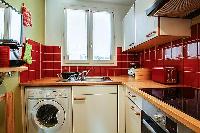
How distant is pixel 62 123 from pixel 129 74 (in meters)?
1.38

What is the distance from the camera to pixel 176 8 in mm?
1506

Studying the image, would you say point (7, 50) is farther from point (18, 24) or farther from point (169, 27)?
point (169, 27)

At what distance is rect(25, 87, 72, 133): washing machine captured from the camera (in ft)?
7.54

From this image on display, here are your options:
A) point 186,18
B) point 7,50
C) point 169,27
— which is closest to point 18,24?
point 7,50

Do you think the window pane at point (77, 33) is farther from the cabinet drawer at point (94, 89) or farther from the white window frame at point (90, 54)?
the cabinet drawer at point (94, 89)

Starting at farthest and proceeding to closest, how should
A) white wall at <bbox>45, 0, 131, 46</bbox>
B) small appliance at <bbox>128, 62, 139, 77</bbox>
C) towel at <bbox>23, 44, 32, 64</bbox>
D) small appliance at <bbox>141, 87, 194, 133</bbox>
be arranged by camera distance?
white wall at <bbox>45, 0, 131, 46</bbox>, small appliance at <bbox>128, 62, 139, 77</bbox>, towel at <bbox>23, 44, 32, 64</bbox>, small appliance at <bbox>141, 87, 194, 133</bbox>

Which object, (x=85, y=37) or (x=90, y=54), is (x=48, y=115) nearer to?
(x=90, y=54)

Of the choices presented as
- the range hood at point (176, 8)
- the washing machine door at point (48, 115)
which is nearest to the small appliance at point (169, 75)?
the range hood at point (176, 8)

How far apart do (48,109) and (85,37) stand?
4.67 ft

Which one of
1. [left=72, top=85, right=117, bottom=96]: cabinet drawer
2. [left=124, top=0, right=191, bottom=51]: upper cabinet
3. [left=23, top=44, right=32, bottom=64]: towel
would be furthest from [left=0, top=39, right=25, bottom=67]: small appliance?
[left=124, top=0, right=191, bottom=51]: upper cabinet

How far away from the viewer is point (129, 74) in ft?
10.4

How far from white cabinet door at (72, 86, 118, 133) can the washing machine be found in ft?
0.33

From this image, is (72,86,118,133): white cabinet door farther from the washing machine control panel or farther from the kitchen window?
the kitchen window

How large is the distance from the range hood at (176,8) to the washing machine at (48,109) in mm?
1391
